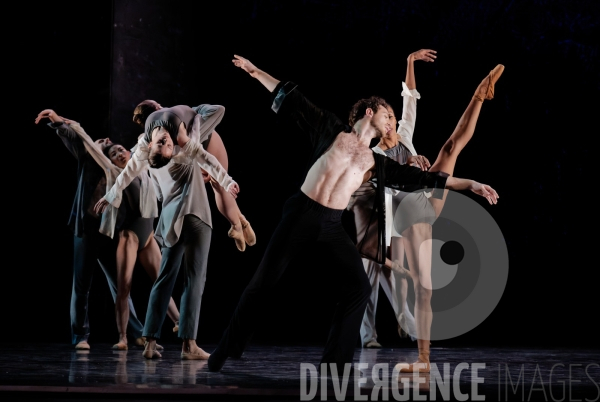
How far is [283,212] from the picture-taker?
141 inches

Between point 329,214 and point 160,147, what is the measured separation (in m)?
1.16

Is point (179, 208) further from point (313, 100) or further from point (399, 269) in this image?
point (313, 100)

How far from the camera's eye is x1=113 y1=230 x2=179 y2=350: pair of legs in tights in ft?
17.0

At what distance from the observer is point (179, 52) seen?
668 centimetres

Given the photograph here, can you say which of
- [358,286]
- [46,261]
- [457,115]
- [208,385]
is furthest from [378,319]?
[208,385]

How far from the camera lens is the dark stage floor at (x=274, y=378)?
2861mm

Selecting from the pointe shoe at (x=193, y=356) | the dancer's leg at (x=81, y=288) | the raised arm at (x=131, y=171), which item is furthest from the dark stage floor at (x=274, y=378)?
the raised arm at (x=131, y=171)

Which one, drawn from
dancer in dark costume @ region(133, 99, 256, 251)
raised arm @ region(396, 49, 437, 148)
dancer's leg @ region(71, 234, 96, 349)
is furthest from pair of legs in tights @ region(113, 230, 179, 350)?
raised arm @ region(396, 49, 437, 148)

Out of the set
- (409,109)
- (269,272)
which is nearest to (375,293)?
(409,109)

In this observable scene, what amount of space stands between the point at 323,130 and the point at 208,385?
1327 mm

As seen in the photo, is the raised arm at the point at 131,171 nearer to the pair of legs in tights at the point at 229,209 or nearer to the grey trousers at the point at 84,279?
the pair of legs in tights at the point at 229,209

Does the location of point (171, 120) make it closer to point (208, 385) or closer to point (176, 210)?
point (176, 210)

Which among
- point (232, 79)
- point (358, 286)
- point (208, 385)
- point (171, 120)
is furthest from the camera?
point (232, 79)

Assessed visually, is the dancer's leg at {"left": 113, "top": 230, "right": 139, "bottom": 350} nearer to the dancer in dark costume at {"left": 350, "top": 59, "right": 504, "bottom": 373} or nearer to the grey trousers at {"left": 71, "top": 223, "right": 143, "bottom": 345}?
the grey trousers at {"left": 71, "top": 223, "right": 143, "bottom": 345}
